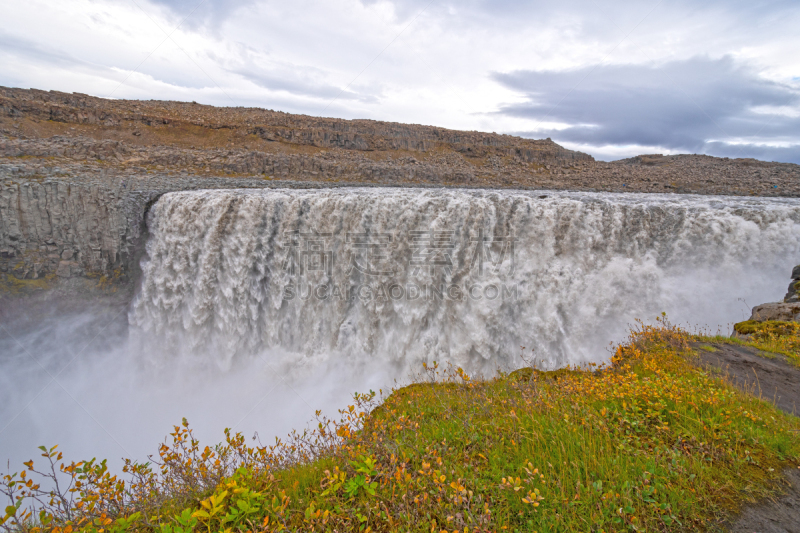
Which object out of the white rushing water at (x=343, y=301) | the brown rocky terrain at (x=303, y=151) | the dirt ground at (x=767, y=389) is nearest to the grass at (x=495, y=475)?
the dirt ground at (x=767, y=389)

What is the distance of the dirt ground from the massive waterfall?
3069 mm

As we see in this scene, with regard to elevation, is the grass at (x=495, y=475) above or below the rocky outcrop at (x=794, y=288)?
below

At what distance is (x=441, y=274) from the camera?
11.0 metres

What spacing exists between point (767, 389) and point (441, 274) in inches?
298

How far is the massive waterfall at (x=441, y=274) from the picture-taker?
30.2ft

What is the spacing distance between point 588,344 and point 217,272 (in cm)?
1354

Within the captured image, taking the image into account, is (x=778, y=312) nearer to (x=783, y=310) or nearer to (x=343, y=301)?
(x=783, y=310)

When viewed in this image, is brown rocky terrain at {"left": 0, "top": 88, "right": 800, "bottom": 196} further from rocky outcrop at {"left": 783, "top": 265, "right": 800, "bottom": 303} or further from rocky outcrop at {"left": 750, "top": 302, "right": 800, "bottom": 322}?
rocky outcrop at {"left": 750, "top": 302, "right": 800, "bottom": 322}

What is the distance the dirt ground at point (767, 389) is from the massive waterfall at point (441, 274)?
10.1 ft

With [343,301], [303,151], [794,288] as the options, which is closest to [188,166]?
[303,151]

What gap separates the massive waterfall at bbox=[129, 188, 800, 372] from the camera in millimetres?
9219

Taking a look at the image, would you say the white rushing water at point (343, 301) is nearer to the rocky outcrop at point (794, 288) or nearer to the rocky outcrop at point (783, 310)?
the rocky outcrop at point (794, 288)

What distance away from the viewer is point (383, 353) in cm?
1135

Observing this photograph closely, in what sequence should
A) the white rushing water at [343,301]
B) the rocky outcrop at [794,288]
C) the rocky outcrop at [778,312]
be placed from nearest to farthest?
1. the rocky outcrop at [778,312]
2. the rocky outcrop at [794,288]
3. the white rushing water at [343,301]
